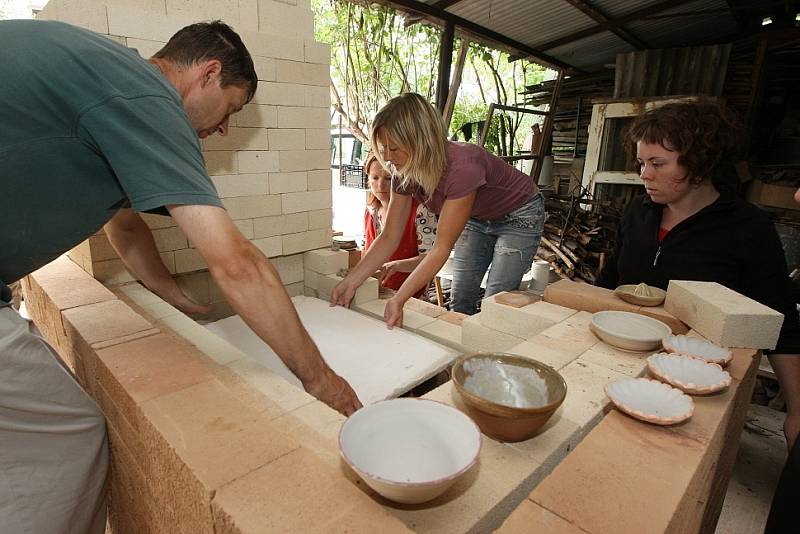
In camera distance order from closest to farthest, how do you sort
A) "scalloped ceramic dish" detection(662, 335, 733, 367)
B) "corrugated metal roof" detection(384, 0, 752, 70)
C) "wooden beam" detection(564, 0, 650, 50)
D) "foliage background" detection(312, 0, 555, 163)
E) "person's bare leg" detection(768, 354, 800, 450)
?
1. "scalloped ceramic dish" detection(662, 335, 733, 367)
2. "person's bare leg" detection(768, 354, 800, 450)
3. "corrugated metal roof" detection(384, 0, 752, 70)
4. "wooden beam" detection(564, 0, 650, 50)
5. "foliage background" detection(312, 0, 555, 163)

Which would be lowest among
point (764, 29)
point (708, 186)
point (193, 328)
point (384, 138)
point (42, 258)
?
point (193, 328)

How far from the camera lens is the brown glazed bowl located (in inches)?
37.9

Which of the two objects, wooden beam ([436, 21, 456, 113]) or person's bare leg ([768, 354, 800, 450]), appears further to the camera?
A: wooden beam ([436, 21, 456, 113])

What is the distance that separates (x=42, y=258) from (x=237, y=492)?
1113 mm

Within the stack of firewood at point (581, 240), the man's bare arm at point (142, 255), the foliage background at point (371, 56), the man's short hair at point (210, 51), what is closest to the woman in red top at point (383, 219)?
the man's bare arm at point (142, 255)

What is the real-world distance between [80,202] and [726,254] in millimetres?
2561

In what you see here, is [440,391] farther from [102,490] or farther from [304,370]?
[102,490]

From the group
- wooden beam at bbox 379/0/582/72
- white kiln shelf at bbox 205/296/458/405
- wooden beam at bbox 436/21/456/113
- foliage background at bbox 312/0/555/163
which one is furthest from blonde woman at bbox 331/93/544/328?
foliage background at bbox 312/0/555/163

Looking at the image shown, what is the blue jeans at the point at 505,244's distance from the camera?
3.02 meters

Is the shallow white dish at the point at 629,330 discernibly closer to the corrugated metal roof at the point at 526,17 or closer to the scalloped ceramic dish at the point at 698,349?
the scalloped ceramic dish at the point at 698,349

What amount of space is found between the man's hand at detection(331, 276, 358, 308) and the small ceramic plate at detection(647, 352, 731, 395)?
1.79 metres

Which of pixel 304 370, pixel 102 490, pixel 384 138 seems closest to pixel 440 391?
pixel 304 370

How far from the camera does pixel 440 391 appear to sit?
128 centimetres

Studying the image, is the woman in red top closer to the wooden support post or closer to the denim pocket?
the denim pocket
